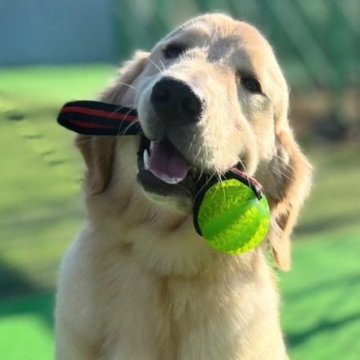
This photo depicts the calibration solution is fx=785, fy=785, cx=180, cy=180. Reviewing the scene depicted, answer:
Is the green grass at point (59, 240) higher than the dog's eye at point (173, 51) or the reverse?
the reverse

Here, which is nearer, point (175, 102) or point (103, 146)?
point (175, 102)

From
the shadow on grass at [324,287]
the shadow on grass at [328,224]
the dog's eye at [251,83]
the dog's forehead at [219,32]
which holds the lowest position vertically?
the shadow on grass at [328,224]

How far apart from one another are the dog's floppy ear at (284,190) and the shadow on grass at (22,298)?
1505 mm

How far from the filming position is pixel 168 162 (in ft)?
8.84

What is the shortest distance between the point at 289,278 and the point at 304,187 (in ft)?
5.98

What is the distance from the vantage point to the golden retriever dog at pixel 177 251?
2.90 meters

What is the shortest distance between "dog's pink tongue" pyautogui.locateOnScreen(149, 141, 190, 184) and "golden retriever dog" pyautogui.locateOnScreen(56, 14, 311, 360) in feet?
0.10

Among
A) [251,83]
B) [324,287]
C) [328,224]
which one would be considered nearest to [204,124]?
[251,83]

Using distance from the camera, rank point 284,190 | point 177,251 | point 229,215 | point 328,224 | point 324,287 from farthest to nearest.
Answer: point 328,224 → point 324,287 → point 284,190 → point 177,251 → point 229,215

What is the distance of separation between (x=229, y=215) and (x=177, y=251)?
0.99ft

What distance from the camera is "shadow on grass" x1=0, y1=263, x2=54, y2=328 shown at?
4.26 m

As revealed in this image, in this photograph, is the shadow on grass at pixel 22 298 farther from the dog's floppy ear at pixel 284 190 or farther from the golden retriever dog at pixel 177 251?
the dog's floppy ear at pixel 284 190

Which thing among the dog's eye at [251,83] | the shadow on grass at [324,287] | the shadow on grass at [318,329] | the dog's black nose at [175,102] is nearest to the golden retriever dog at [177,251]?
the dog's eye at [251,83]

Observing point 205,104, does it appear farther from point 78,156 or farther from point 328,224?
Result: point 328,224
